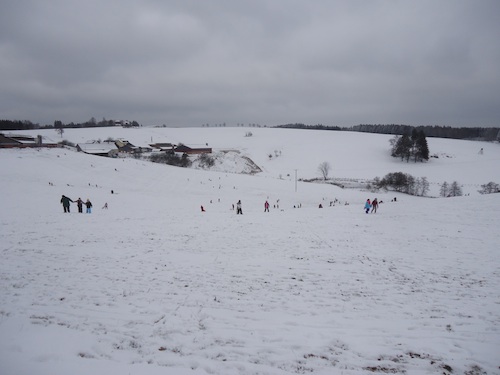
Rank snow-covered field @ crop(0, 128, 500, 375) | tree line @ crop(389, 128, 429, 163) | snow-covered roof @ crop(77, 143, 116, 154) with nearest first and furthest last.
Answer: snow-covered field @ crop(0, 128, 500, 375), snow-covered roof @ crop(77, 143, 116, 154), tree line @ crop(389, 128, 429, 163)

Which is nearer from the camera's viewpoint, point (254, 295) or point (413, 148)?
point (254, 295)

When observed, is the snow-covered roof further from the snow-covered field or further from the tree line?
the tree line

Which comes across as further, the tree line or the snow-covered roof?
the tree line

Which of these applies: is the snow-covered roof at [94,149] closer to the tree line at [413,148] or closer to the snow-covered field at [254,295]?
the snow-covered field at [254,295]

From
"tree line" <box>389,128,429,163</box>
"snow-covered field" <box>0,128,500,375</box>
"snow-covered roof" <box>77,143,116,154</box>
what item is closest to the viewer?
"snow-covered field" <box>0,128,500,375</box>

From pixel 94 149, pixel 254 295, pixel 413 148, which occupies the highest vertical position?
pixel 413 148

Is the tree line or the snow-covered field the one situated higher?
the tree line

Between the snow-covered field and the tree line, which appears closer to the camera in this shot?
the snow-covered field

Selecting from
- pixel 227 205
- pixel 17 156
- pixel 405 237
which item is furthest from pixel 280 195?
→ pixel 17 156

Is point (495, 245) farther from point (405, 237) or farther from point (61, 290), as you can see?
point (61, 290)

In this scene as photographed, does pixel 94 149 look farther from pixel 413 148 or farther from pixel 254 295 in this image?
pixel 413 148

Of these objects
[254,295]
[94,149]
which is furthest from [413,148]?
[94,149]

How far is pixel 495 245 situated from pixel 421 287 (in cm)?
823

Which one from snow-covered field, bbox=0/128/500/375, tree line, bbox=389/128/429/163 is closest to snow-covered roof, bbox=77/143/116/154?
snow-covered field, bbox=0/128/500/375
